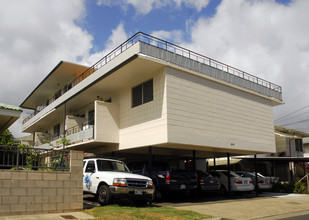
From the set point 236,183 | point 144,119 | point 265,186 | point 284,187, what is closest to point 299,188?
point 284,187

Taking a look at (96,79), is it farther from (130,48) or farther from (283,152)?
(283,152)

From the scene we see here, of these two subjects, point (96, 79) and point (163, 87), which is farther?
point (96, 79)

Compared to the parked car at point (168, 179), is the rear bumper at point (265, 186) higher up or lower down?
lower down

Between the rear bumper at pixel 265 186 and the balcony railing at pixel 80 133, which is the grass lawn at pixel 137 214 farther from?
the rear bumper at pixel 265 186

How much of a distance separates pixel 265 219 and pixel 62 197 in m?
7.65

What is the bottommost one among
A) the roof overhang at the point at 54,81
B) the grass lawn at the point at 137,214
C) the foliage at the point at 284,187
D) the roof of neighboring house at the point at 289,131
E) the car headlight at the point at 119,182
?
the foliage at the point at 284,187

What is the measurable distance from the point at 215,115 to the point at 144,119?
14.1 feet

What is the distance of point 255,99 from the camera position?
22.2 m

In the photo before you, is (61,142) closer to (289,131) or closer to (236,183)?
(236,183)

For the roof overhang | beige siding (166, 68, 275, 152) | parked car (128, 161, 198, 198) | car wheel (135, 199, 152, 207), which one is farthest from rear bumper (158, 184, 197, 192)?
the roof overhang

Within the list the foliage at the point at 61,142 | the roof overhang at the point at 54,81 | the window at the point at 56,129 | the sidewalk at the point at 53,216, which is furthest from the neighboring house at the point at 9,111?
the window at the point at 56,129

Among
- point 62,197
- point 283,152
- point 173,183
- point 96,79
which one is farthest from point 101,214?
point 283,152

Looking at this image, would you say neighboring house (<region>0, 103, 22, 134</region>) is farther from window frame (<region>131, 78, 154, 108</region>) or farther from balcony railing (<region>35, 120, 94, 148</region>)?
window frame (<region>131, 78, 154, 108</region>)

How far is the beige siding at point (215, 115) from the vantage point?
16.6 meters
